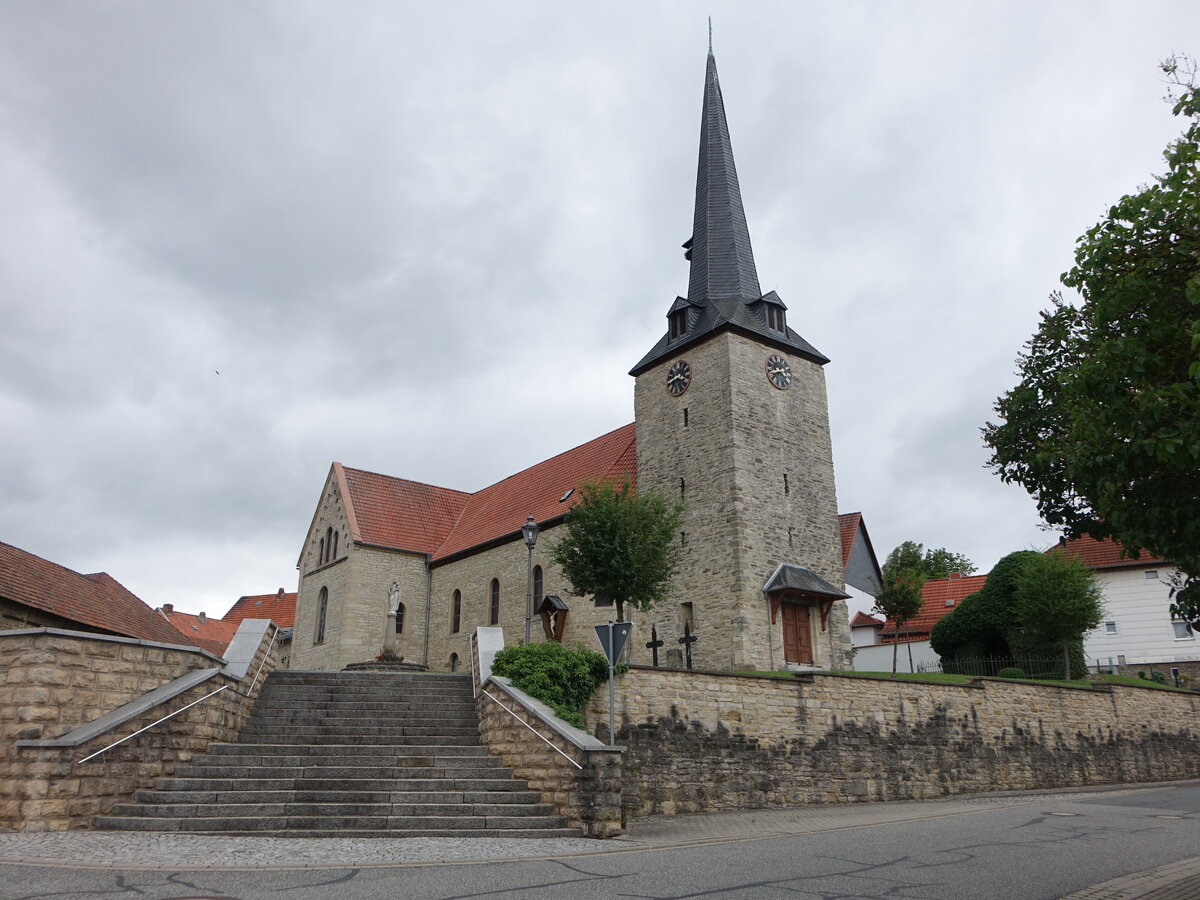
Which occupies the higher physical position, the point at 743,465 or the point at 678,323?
the point at 678,323

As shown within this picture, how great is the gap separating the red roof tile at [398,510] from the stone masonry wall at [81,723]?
22400mm

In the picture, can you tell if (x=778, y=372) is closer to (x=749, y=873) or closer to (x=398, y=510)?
(x=398, y=510)

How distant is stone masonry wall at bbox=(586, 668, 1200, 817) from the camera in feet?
45.3

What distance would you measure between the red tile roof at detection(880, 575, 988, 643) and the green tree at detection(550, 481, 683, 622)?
66.1ft

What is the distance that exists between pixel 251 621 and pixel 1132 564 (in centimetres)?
3212

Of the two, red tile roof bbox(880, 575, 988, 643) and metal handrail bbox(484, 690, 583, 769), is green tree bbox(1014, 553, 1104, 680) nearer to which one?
red tile roof bbox(880, 575, 988, 643)

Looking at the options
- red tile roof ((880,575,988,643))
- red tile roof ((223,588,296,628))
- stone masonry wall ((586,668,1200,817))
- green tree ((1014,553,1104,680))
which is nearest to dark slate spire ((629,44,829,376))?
green tree ((1014,553,1104,680))

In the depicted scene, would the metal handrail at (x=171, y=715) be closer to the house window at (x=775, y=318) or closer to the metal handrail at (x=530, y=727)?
the metal handrail at (x=530, y=727)

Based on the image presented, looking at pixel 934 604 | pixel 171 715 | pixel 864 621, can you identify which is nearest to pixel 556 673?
pixel 171 715

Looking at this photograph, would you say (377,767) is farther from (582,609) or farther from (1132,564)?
(1132,564)

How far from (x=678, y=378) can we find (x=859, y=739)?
13.5 meters

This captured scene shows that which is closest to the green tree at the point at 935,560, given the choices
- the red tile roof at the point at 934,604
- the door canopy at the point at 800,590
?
the red tile roof at the point at 934,604

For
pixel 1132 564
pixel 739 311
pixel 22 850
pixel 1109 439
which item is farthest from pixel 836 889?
pixel 1132 564

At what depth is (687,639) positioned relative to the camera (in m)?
22.1
